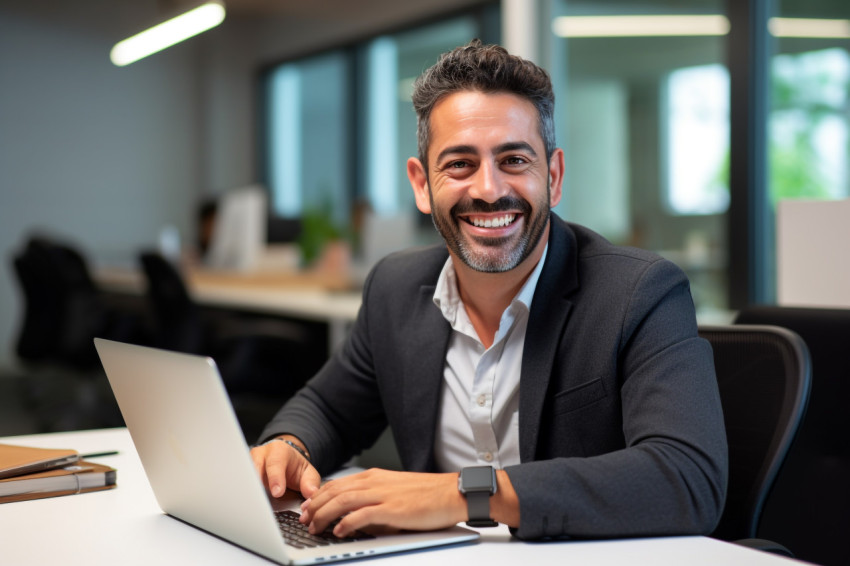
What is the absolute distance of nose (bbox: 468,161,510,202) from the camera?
1496 millimetres

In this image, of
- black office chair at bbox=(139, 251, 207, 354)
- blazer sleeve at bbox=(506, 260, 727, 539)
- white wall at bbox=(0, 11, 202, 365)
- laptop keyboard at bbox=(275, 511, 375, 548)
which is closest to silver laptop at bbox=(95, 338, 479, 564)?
laptop keyboard at bbox=(275, 511, 375, 548)

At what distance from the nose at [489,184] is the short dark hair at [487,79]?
120 millimetres

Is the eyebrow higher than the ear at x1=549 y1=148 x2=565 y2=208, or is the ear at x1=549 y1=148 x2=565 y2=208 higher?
the eyebrow

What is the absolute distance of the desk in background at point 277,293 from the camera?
3972 mm

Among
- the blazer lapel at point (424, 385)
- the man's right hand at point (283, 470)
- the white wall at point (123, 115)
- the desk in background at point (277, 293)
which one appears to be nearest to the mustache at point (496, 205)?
the blazer lapel at point (424, 385)

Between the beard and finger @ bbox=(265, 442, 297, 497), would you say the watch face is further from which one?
the beard

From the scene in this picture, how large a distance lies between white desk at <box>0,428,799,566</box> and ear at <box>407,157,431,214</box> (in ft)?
2.43

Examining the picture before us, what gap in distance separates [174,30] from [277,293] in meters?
2.23

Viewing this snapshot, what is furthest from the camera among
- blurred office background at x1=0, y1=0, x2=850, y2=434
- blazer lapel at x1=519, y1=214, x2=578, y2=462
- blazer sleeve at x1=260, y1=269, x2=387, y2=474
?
blurred office background at x1=0, y1=0, x2=850, y2=434

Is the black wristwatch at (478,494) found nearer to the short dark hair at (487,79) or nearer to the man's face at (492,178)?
the man's face at (492,178)

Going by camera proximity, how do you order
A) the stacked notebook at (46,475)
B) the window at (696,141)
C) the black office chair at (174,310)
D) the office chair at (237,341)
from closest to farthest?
the stacked notebook at (46,475) < the office chair at (237,341) < the black office chair at (174,310) < the window at (696,141)

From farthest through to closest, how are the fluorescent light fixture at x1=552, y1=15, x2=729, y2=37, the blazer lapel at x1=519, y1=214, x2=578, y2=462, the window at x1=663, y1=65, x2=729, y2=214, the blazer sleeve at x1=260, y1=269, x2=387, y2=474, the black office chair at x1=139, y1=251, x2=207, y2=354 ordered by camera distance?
the fluorescent light fixture at x1=552, y1=15, x2=729, y2=37, the window at x1=663, y1=65, x2=729, y2=214, the black office chair at x1=139, y1=251, x2=207, y2=354, the blazer sleeve at x1=260, y1=269, x2=387, y2=474, the blazer lapel at x1=519, y1=214, x2=578, y2=462

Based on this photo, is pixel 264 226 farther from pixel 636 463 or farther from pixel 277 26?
pixel 636 463

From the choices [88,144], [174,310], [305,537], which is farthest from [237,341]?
[88,144]
